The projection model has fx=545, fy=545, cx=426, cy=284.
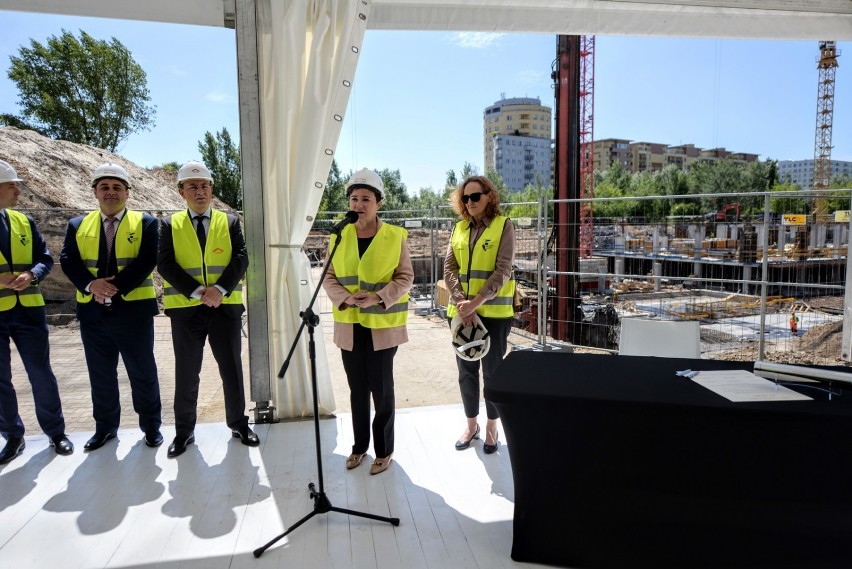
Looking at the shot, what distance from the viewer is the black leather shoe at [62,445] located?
320 centimetres

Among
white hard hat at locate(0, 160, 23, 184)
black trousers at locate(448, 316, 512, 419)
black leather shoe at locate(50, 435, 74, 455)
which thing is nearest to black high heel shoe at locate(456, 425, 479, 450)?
black trousers at locate(448, 316, 512, 419)

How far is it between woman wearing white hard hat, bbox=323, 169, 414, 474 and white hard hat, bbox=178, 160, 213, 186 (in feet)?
3.15

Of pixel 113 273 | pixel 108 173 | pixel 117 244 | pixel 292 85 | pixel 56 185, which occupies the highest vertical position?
pixel 56 185

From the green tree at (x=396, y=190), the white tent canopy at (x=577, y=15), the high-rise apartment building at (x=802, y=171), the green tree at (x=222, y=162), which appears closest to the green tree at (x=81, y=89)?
the green tree at (x=222, y=162)

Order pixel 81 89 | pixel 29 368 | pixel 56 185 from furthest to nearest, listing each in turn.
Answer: pixel 81 89, pixel 56 185, pixel 29 368

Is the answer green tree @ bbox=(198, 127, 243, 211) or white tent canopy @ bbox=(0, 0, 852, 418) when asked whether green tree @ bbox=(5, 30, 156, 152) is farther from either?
white tent canopy @ bbox=(0, 0, 852, 418)

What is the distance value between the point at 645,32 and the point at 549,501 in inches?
142

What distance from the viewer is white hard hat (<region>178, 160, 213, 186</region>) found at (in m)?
3.12

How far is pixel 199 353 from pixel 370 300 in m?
1.24

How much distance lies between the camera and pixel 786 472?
67.6 inches

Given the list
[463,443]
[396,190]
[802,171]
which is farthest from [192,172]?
[802,171]

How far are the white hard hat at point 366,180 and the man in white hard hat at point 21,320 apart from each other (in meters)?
1.88

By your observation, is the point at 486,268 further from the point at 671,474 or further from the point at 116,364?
the point at 116,364

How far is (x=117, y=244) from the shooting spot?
3.17 metres
